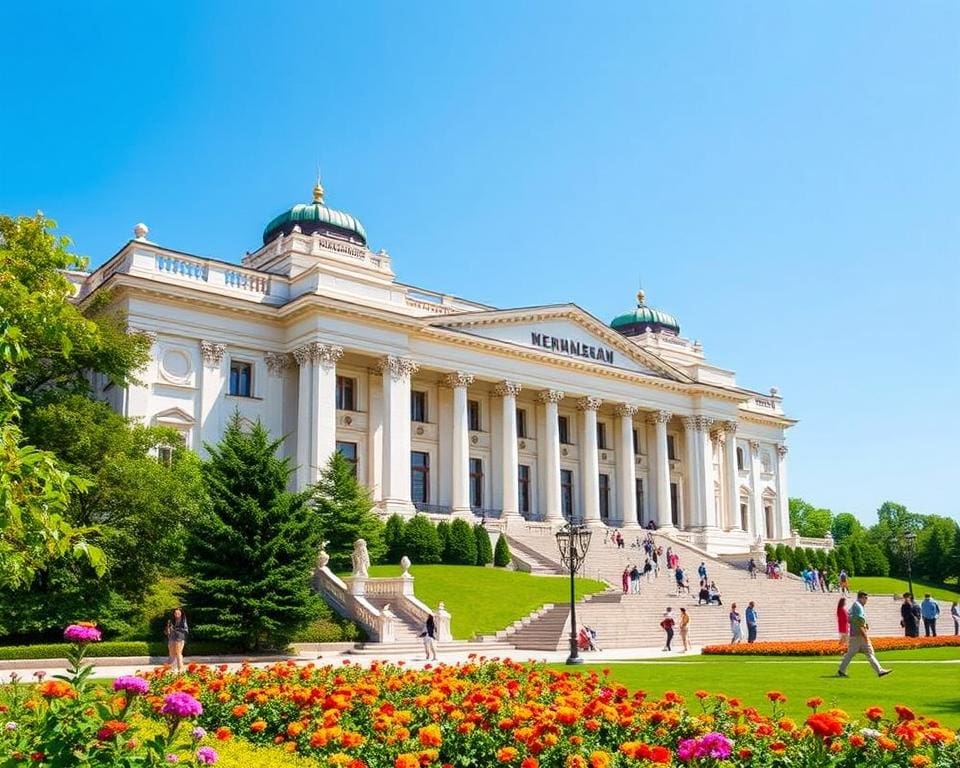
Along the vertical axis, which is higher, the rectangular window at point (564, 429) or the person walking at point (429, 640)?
the rectangular window at point (564, 429)

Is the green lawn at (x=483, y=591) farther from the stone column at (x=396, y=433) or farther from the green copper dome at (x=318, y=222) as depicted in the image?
the green copper dome at (x=318, y=222)

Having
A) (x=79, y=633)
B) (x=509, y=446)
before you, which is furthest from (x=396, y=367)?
(x=79, y=633)

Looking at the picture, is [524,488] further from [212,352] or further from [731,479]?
[212,352]

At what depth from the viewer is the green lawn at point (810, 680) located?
15430 mm

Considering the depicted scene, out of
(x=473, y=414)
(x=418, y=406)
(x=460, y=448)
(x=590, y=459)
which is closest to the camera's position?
(x=460, y=448)

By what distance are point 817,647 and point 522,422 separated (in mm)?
35546

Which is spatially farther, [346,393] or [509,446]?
[509,446]

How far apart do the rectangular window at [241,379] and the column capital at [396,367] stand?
22.8ft

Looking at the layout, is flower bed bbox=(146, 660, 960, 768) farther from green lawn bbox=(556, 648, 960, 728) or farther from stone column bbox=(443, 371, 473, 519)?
stone column bbox=(443, 371, 473, 519)

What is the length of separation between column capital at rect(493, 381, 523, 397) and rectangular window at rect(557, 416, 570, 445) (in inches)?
290

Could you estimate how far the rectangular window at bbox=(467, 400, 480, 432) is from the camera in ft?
200

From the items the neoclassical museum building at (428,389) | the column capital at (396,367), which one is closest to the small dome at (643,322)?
the neoclassical museum building at (428,389)

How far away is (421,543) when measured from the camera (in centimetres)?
4684

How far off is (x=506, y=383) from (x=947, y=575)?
1810 inches
